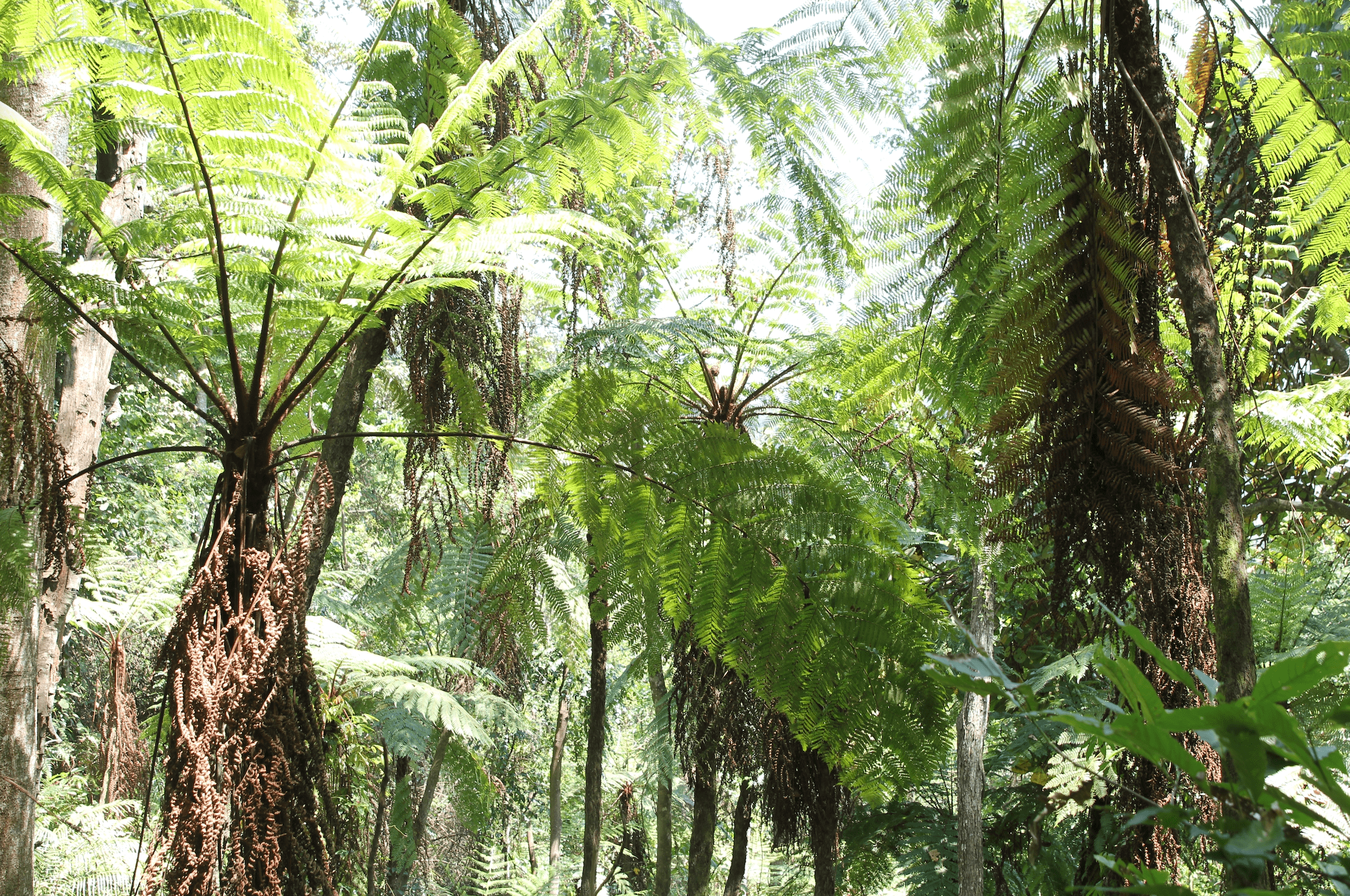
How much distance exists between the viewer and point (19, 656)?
1.88m

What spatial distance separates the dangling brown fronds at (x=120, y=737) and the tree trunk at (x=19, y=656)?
0.36 metres

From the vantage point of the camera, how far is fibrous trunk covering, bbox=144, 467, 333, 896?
1.28 m

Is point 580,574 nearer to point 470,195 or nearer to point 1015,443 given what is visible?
point 470,195

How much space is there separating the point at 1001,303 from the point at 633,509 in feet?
2.76

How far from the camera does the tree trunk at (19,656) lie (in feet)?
5.94

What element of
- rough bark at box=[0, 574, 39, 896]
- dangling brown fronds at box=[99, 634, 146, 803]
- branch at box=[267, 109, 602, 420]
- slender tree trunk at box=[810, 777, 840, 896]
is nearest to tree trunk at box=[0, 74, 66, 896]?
rough bark at box=[0, 574, 39, 896]

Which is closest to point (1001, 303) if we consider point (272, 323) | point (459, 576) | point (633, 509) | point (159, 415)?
point (633, 509)

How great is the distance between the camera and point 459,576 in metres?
4.77

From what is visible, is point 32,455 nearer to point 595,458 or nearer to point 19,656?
point 19,656

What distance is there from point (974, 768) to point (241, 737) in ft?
14.7

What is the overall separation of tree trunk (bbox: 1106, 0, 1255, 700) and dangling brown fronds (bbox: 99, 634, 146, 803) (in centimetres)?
264

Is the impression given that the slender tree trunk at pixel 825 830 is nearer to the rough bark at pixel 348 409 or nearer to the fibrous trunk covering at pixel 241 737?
the rough bark at pixel 348 409

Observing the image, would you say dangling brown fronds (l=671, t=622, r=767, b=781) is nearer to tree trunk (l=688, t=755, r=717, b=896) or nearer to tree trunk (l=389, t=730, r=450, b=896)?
tree trunk (l=688, t=755, r=717, b=896)

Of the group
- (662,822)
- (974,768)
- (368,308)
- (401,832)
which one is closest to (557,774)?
(662,822)
